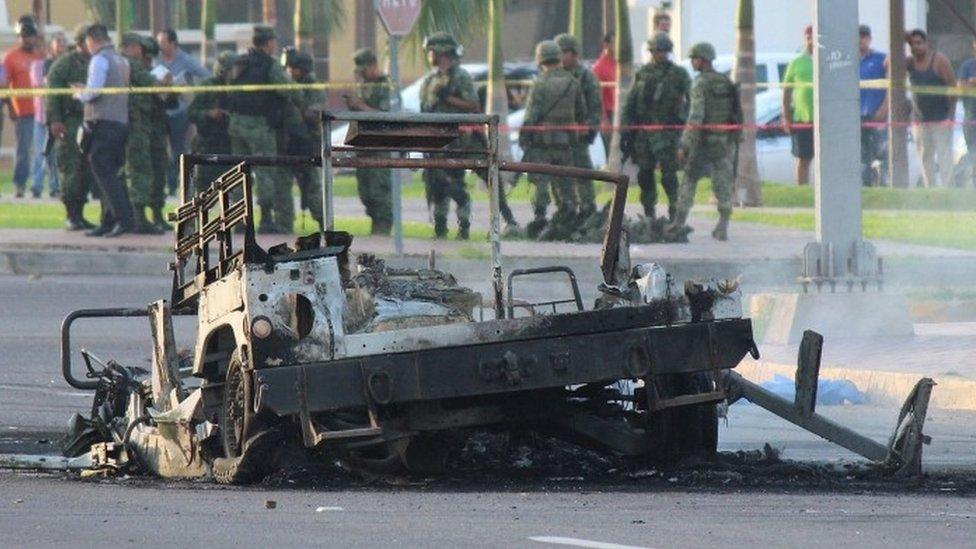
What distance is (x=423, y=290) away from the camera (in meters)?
9.53

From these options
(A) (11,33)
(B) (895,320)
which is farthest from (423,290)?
(A) (11,33)

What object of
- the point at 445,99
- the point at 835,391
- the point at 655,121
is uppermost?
the point at 445,99

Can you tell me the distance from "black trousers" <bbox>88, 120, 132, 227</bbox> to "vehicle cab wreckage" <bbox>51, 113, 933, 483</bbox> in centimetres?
1248

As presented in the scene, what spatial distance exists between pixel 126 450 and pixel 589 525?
273 cm

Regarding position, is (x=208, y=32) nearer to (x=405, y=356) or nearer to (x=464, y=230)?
(x=464, y=230)

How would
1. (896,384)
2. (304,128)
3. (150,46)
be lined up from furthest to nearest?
(150,46)
(304,128)
(896,384)

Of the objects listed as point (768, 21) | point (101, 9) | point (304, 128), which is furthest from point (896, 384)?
point (101, 9)

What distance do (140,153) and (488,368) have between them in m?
14.4

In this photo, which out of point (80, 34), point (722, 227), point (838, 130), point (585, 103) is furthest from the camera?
point (80, 34)

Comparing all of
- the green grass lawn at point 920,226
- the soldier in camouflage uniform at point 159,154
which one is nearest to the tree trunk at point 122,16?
the soldier in camouflage uniform at point 159,154

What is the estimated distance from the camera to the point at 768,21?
34.7 m

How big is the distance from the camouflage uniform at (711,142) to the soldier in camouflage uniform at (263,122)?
370 centimetres

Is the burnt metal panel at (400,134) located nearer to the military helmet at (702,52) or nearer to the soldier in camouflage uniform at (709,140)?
the soldier in camouflage uniform at (709,140)

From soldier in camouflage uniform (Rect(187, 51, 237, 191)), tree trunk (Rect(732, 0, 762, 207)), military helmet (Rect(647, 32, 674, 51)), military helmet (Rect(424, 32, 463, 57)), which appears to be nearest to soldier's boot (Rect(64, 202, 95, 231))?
soldier in camouflage uniform (Rect(187, 51, 237, 191))
